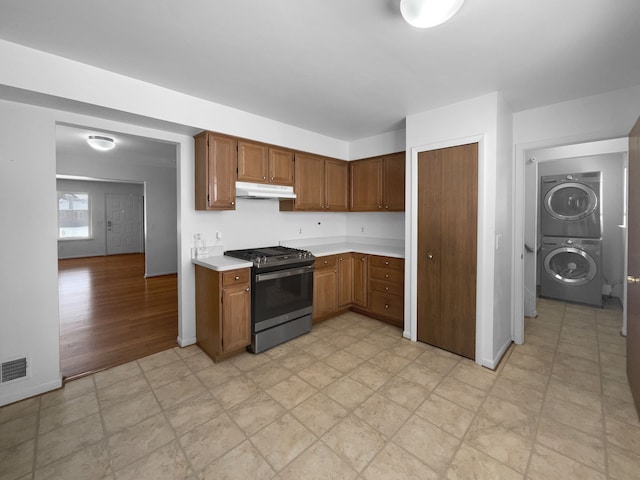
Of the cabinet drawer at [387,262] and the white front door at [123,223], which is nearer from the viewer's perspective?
the cabinet drawer at [387,262]

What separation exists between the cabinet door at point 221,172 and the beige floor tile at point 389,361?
2101 millimetres

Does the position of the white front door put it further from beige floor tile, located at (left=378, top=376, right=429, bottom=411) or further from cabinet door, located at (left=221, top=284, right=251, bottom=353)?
beige floor tile, located at (left=378, top=376, right=429, bottom=411)

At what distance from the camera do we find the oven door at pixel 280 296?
2.87 meters

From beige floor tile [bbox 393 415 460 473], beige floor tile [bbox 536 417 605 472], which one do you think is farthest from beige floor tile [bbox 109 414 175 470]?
beige floor tile [bbox 536 417 605 472]

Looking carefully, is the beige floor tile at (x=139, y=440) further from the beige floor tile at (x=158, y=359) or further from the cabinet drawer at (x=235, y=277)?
the cabinet drawer at (x=235, y=277)

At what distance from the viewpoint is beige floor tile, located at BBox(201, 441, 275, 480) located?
1533mm

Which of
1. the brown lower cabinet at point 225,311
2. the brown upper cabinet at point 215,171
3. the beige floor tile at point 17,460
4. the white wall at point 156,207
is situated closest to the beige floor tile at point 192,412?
the brown lower cabinet at point 225,311

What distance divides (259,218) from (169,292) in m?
2.71

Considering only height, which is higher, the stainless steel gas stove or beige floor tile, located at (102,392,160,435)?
the stainless steel gas stove

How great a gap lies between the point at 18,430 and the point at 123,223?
8.87 m

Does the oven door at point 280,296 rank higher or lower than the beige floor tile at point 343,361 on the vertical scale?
higher

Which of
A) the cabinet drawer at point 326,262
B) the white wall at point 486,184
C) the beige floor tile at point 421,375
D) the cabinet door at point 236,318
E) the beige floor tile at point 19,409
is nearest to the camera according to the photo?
the beige floor tile at point 19,409

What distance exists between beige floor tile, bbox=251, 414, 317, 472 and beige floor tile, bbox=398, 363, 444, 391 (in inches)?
40.6

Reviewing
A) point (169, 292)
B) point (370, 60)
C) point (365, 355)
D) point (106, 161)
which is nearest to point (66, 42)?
point (370, 60)
